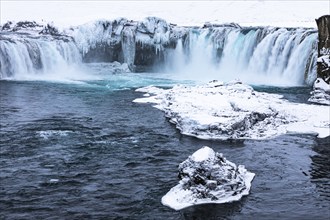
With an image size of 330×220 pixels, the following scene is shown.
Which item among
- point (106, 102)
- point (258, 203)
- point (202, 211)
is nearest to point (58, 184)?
point (202, 211)

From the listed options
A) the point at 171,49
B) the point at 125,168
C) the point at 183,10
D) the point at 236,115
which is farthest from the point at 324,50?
the point at 183,10

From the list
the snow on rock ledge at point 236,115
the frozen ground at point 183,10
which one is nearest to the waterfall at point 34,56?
the snow on rock ledge at point 236,115

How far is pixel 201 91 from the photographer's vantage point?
21688mm

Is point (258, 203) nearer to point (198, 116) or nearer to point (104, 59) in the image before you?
point (198, 116)

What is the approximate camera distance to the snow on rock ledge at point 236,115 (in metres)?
15.2

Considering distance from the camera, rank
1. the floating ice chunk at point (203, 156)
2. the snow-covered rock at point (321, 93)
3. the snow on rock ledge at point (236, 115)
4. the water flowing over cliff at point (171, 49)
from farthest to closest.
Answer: the water flowing over cliff at point (171, 49)
the snow-covered rock at point (321, 93)
the snow on rock ledge at point (236, 115)
the floating ice chunk at point (203, 156)

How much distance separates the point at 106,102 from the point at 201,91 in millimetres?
4677

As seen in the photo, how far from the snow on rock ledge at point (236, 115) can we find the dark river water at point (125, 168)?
22.1 inches

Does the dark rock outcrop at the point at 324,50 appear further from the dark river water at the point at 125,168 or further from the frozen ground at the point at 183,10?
the frozen ground at the point at 183,10

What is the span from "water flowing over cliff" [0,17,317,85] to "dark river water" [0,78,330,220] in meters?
13.8

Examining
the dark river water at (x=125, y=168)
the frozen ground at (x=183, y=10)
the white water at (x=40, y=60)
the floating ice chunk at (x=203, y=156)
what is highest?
the frozen ground at (x=183, y=10)

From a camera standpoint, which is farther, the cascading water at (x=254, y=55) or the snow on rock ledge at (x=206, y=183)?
the cascading water at (x=254, y=55)

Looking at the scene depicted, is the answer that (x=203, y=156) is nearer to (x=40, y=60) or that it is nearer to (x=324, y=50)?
(x=324, y=50)

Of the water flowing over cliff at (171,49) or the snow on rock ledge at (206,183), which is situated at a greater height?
the water flowing over cliff at (171,49)
